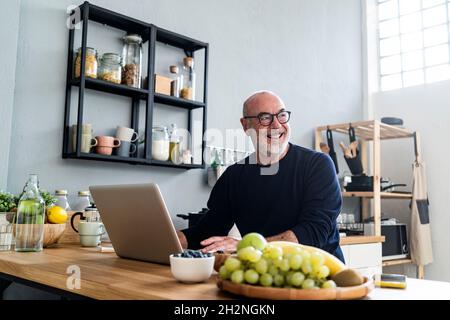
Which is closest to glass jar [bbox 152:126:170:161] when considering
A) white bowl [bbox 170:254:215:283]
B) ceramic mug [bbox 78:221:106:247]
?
ceramic mug [bbox 78:221:106:247]

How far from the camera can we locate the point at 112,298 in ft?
2.99

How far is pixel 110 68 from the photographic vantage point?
Answer: 7.66ft

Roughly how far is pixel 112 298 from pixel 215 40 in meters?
2.43

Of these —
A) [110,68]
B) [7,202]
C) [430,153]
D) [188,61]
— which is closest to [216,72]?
[188,61]

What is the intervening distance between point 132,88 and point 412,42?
3.08 metres

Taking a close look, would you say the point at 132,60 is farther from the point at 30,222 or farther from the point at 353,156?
the point at 353,156

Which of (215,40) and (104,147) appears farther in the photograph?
(215,40)

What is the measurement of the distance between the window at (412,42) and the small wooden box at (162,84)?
8.68 feet

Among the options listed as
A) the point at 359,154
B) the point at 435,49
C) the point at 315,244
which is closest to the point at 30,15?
the point at 315,244

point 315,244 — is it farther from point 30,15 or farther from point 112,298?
point 30,15

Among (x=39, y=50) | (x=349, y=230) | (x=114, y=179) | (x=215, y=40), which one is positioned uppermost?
(x=215, y=40)

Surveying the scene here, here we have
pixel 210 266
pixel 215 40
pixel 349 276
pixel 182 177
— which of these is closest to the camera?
pixel 349 276

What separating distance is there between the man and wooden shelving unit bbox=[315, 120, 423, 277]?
4.37 ft

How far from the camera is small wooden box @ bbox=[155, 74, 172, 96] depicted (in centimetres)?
255
